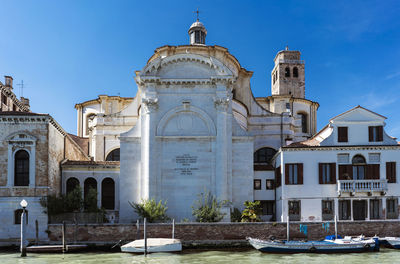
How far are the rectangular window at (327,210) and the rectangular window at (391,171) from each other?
3.89 meters

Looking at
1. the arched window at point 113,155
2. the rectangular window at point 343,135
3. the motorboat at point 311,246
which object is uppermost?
the rectangular window at point 343,135

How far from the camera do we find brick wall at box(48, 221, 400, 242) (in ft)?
87.7

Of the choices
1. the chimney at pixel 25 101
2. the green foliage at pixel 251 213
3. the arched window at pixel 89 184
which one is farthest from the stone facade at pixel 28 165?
the chimney at pixel 25 101

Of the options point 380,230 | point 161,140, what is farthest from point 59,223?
point 380,230

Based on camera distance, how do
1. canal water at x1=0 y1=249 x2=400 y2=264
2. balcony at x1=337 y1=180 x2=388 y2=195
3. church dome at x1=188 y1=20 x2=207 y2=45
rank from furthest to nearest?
church dome at x1=188 y1=20 x2=207 y2=45, balcony at x1=337 y1=180 x2=388 y2=195, canal water at x1=0 y1=249 x2=400 y2=264

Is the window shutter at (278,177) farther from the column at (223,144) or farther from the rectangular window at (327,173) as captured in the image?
the column at (223,144)

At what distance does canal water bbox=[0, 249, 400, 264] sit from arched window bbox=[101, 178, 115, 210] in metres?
7.90

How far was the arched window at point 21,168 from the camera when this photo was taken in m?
28.4

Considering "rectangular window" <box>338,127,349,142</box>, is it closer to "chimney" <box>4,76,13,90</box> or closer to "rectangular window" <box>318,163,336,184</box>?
"rectangular window" <box>318,163,336,184</box>

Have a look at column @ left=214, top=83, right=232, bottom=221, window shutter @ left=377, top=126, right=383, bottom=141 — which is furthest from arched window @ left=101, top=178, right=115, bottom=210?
window shutter @ left=377, top=126, right=383, bottom=141

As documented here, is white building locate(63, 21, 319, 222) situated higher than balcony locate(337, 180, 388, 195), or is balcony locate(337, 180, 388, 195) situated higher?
white building locate(63, 21, 319, 222)

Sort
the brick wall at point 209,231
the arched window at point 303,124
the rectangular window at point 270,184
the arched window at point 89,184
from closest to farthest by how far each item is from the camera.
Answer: the brick wall at point 209,231, the arched window at point 89,184, the rectangular window at point 270,184, the arched window at point 303,124

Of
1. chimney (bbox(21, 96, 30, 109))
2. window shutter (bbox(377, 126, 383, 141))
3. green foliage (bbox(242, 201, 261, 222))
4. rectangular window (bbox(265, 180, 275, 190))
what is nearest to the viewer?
green foliage (bbox(242, 201, 261, 222))

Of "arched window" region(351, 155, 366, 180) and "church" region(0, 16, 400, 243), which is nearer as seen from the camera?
"church" region(0, 16, 400, 243)
